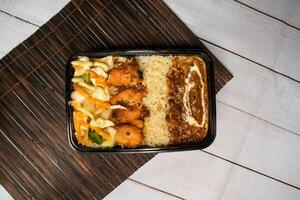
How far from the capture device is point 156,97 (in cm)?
234

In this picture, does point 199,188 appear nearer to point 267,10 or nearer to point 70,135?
point 70,135

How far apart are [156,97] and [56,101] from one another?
0.60 m

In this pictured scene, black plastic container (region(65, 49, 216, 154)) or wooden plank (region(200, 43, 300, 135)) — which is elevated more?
black plastic container (region(65, 49, 216, 154))

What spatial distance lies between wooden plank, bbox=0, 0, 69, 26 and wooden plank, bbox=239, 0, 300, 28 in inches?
47.7

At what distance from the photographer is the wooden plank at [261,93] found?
2.51 m

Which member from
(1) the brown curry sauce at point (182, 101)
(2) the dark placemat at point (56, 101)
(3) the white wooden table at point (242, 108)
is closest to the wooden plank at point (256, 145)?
(3) the white wooden table at point (242, 108)

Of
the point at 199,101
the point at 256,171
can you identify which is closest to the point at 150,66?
the point at 199,101

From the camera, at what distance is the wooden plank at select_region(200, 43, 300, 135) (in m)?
2.51

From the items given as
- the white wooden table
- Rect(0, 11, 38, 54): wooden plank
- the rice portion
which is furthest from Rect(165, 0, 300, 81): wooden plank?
Rect(0, 11, 38, 54): wooden plank

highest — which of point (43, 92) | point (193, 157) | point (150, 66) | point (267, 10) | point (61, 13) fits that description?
point (61, 13)

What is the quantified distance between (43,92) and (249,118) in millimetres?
1303

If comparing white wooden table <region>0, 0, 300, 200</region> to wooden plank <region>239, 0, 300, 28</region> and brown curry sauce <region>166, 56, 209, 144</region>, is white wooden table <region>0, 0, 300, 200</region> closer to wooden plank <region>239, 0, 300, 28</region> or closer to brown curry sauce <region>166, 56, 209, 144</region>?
wooden plank <region>239, 0, 300, 28</region>

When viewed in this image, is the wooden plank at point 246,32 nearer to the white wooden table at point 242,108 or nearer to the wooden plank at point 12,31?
the white wooden table at point 242,108

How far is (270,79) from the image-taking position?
255 centimetres
